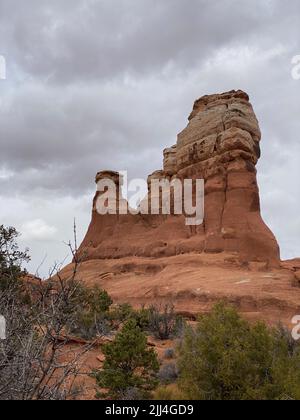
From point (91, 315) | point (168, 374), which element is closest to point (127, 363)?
point (168, 374)

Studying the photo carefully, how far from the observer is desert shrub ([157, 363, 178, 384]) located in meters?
10.9

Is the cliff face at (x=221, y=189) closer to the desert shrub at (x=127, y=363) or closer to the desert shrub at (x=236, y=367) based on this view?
the desert shrub at (x=127, y=363)

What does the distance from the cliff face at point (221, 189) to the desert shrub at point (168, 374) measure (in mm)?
19813

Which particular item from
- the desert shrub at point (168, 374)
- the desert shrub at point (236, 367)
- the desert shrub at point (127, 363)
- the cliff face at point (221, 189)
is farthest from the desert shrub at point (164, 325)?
the cliff face at point (221, 189)

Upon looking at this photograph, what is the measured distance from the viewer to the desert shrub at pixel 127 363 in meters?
Answer: 9.52

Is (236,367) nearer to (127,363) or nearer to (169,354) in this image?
(127,363)

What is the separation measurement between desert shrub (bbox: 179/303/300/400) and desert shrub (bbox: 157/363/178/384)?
88.7 inches

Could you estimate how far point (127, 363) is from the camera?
10219 millimetres

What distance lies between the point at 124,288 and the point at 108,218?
824 inches

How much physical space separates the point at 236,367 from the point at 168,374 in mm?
3804

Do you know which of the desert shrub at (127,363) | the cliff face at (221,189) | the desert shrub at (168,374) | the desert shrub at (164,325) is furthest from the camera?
the cliff face at (221,189)
